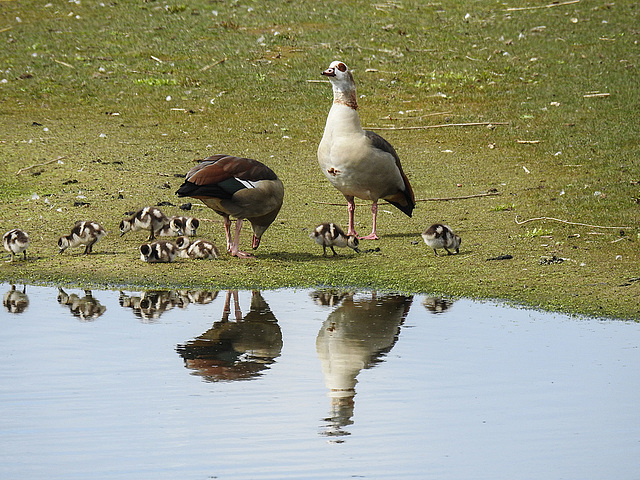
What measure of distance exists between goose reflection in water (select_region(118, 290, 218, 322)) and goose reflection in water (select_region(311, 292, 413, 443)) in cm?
108

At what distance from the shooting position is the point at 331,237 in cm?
1076

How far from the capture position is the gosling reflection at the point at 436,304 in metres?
8.73

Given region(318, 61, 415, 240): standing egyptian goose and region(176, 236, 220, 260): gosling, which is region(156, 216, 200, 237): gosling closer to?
region(176, 236, 220, 260): gosling

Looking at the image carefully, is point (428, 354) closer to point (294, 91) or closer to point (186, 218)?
point (186, 218)

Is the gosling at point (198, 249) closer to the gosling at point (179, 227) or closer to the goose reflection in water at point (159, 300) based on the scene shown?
the gosling at point (179, 227)

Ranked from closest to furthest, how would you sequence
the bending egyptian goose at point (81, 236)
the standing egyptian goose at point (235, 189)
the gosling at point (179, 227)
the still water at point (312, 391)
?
the still water at point (312, 391), the standing egyptian goose at point (235, 189), the bending egyptian goose at point (81, 236), the gosling at point (179, 227)

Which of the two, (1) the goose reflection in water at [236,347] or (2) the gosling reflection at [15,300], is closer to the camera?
(1) the goose reflection in water at [236,347]

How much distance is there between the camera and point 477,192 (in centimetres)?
1403

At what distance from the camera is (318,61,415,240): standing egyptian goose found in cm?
1157

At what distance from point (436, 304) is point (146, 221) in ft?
13.3

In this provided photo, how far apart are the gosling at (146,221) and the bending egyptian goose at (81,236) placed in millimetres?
852

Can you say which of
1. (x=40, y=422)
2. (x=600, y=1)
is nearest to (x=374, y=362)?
(x=40, y=422)

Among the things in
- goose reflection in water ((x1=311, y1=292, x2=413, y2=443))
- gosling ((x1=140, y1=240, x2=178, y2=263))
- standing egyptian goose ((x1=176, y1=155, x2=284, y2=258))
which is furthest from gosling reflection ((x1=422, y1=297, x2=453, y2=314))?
gosling ((x1=140, y1=240, x2=178, y2=263))

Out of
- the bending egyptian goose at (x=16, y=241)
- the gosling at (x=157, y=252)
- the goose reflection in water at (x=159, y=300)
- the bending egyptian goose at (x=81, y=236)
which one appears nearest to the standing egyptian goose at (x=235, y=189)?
the gosling at (x=157, y=252)
